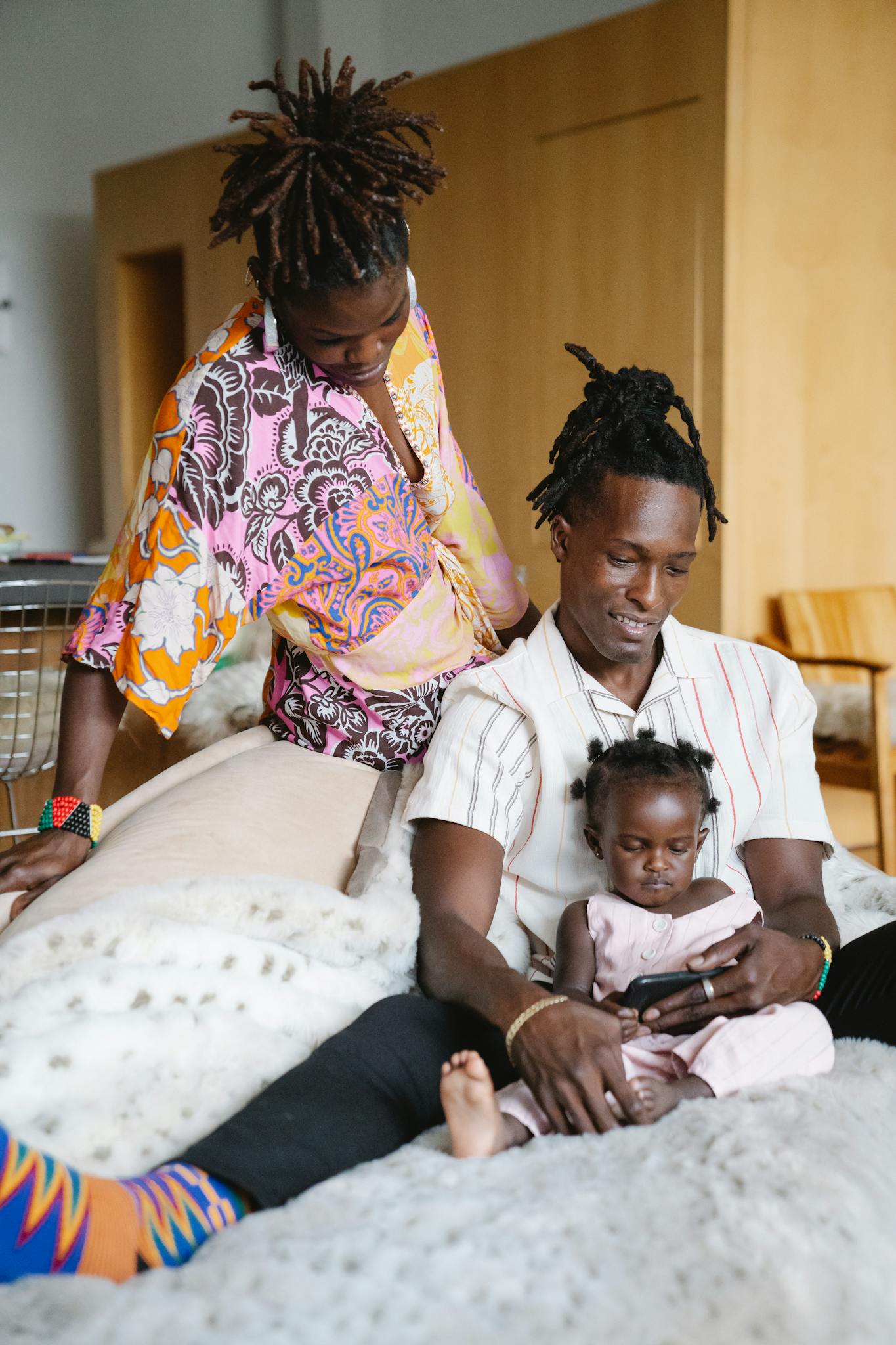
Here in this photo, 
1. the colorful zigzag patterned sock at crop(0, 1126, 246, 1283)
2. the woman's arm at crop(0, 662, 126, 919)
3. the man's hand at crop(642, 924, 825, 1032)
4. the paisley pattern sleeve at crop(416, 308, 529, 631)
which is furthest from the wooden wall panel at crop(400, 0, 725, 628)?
the colorful zigzag patterned sock at crop(0, 1126, 246, 1283)

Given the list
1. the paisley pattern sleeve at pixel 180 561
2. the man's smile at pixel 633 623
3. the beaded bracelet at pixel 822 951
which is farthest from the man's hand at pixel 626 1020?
the paisley pattern sleeve at pixel 180 561

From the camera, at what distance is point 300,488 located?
1.48m

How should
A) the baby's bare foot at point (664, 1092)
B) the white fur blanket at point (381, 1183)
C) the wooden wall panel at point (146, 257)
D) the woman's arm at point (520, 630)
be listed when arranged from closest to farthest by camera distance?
the white fur blanket at point (381, 1183)
the baby's bare foot at point (664, 1092)
the woman's arm at point (520, 630)
the wooden wall panel at point (146, 257)

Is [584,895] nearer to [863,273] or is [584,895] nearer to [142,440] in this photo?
[863,273]

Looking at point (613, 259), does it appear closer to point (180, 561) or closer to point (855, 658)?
point (855, 658)

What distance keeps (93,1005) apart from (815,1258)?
0.67 m

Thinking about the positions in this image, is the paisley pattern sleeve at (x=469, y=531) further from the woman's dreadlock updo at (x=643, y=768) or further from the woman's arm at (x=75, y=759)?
the woman's arm at (x=75, y=759)

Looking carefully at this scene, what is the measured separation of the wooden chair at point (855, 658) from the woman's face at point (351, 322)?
193cm

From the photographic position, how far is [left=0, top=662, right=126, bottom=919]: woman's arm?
1370mm

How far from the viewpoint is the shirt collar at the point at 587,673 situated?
4.99 ft

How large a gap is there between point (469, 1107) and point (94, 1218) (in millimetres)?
344

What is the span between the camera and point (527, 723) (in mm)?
1512

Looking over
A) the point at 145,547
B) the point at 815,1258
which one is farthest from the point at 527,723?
the point at 815,1258

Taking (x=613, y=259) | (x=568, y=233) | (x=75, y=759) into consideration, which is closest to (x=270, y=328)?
(x=75, y=759)
